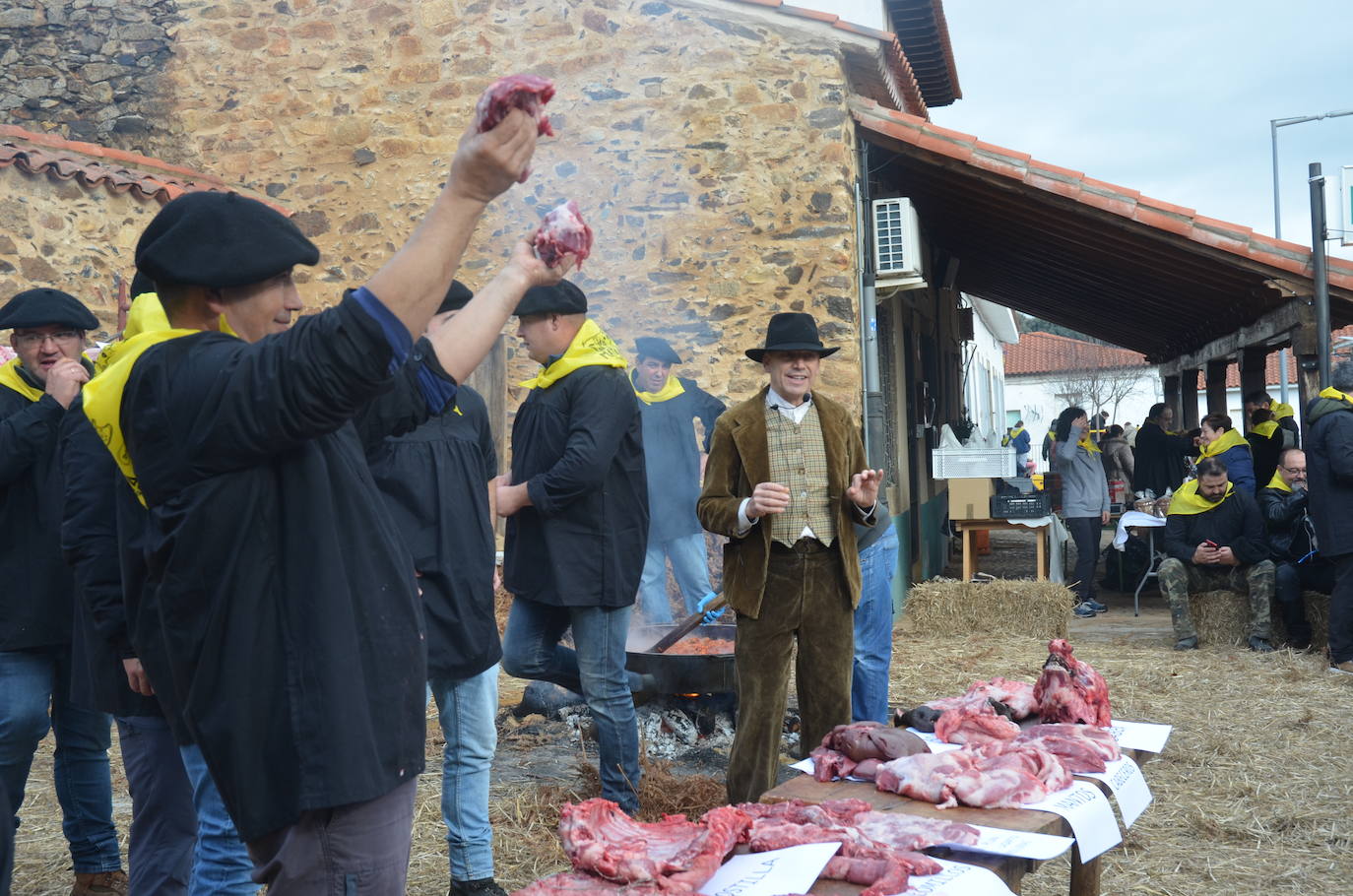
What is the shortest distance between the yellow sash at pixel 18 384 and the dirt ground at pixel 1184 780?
1789mm

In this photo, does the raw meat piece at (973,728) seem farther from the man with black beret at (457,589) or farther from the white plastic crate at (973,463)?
the white plastic crate at (973,463)

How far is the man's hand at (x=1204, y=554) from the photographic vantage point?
28.8 feet

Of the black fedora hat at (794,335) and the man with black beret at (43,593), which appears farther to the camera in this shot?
the black fedora hat at (794,335)

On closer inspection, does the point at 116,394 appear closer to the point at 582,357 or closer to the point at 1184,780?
the point at 582,357

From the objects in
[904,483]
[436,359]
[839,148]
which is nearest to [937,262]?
[904,483]

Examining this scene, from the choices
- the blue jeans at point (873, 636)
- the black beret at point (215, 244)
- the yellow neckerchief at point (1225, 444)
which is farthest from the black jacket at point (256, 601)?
the yellow neckerchief at point (1225, 444)

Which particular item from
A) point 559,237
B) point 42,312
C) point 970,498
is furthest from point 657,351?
point 559,237

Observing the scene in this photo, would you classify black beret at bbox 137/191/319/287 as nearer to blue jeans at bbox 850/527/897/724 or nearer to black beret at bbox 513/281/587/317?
black beret at bbox 513/281/587/317

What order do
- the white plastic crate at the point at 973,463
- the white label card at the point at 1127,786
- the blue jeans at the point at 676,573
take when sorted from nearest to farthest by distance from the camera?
1. the white label card at the point at 1127,786
2. the blue jeans at the point at 676,573
3. the white plastic crate at the point at 973,463

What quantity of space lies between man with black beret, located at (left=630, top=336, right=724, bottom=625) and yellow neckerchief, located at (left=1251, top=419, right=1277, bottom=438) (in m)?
6.30

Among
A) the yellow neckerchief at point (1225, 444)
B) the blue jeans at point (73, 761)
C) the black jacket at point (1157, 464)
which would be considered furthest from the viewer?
the black jacket at point (1157, 464)

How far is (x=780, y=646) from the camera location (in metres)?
4.52

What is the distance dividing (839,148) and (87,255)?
219 inches

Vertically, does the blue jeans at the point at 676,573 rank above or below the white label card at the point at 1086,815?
above
